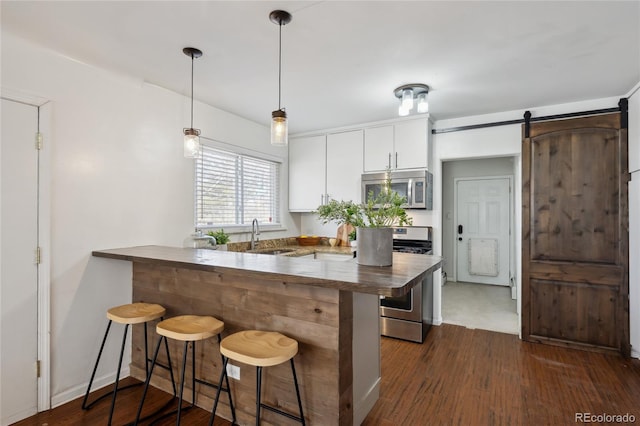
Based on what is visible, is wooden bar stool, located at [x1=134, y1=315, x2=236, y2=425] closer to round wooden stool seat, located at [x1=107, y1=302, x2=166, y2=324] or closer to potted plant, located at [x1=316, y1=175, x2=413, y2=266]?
round wooden stool seat, located at [x1=107, y1=302, x2=166, y2=324]

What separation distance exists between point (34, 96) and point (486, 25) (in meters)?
2.94

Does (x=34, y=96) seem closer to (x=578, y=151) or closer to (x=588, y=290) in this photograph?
(x=578, y=151)

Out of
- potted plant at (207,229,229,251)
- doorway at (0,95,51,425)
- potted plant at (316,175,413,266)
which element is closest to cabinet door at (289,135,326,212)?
potted plant at (207,229,229,251)

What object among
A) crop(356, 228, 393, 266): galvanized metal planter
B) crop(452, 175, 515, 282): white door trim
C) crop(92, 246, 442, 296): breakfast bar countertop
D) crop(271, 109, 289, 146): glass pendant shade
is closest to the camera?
crop(92, 246, 442, 296): breakfast bar countertop

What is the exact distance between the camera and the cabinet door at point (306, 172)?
14.7ft

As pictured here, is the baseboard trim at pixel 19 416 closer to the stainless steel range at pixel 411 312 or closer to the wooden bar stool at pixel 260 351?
the wooden bar stool at pixel 260 351

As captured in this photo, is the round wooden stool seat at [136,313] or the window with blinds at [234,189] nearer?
the round wooden stool seat at [136,313]

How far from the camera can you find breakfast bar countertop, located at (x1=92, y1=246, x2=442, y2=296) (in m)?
1.45

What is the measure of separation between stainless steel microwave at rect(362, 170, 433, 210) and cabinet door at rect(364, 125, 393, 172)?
0.13 meters

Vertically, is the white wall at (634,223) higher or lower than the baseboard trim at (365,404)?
higher

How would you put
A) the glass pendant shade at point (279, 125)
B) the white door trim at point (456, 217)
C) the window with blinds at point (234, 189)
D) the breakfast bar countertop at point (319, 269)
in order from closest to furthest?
the breakfast bar countertop at point (319, 269), the glass pendant shade at point (279, 125), the window with blinds at point (234, 189), the white door trim at point (456, 217)

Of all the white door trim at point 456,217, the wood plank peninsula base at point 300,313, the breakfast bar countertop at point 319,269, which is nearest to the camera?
the breakfast bar countertop at point 319,269

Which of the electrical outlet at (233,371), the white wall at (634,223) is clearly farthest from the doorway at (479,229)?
the electrical outlet at (233,371)
